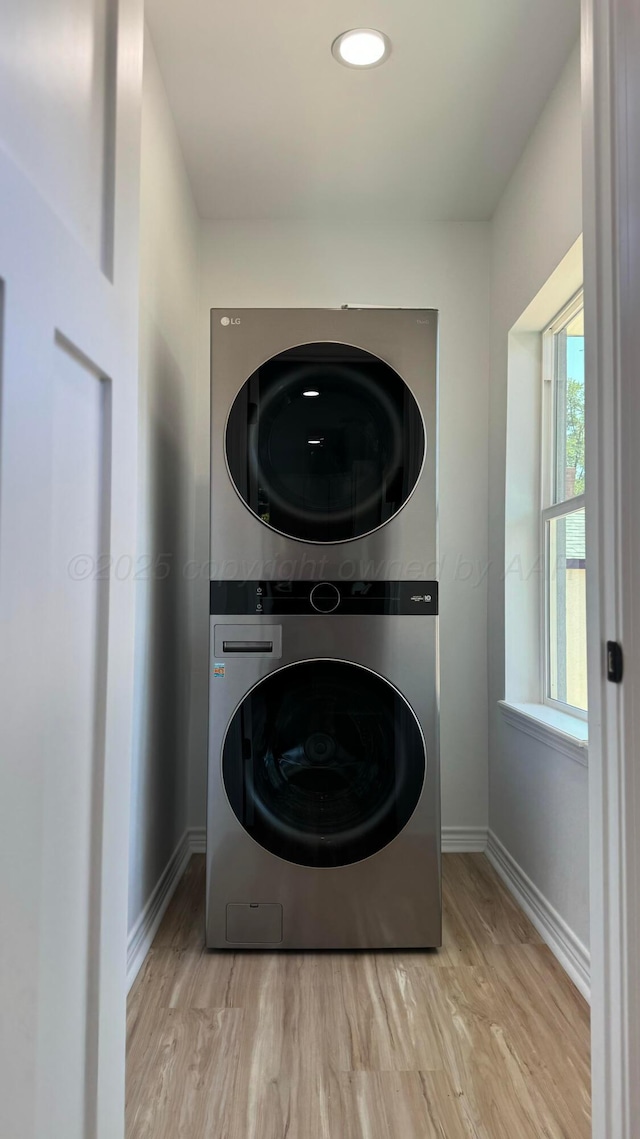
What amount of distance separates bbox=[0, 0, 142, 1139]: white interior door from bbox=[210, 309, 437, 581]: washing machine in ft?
3.26

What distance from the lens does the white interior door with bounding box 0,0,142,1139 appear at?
0.54 m

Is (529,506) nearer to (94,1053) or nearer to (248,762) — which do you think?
(248,762)

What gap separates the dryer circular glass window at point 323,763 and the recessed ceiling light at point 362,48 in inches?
61.9

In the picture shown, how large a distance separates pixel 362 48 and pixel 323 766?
1857mm

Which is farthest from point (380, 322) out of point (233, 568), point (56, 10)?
point (56, 10)

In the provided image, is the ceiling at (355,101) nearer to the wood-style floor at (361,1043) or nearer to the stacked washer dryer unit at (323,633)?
the stacked washer dryer unit at (323,633)

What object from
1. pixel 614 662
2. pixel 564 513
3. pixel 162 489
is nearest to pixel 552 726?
pixel 564 513

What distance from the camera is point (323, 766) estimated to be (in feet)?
6.22

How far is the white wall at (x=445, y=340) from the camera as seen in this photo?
2.64 meters

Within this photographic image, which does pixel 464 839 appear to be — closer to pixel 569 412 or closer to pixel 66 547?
pixel 569 412

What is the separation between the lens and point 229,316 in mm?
1920

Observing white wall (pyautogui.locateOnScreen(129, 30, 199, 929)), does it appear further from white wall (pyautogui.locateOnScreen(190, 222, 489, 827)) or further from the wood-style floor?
the wood-style floor

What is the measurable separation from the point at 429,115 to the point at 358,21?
43 cm

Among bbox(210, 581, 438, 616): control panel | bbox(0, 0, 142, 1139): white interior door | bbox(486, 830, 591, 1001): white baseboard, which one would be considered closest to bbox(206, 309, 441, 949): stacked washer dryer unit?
bbox(210, 581, 438, 616): control panel
